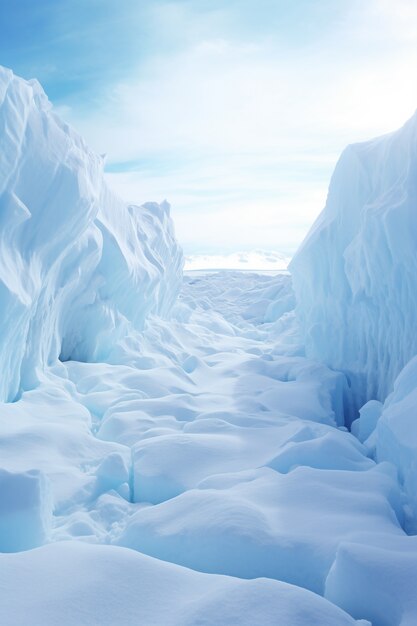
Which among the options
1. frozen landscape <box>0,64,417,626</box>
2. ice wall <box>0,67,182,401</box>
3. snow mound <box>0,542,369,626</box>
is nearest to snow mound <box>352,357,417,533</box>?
frozen landscape <box>0,64,417,626</box>

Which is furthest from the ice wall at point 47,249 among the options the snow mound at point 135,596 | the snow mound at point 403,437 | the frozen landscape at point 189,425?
the snow mound at point 403,437

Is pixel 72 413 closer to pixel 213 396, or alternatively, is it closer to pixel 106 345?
pixel 213 396

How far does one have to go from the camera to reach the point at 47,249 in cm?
576

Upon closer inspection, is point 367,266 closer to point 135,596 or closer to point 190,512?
point 190,512

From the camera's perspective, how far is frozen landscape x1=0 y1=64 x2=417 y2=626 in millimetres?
2289

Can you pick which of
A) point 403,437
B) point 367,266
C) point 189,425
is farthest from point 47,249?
point 367,266

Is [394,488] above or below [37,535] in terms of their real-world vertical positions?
below

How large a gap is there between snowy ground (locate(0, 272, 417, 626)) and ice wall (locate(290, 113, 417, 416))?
1305mm

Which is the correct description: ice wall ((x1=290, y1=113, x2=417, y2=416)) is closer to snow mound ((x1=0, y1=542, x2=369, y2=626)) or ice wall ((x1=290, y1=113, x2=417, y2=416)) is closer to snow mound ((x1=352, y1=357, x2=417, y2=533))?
snow mound ((x1=352, y1=357, x2=417, y2=533))

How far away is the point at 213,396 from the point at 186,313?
29.4 ft

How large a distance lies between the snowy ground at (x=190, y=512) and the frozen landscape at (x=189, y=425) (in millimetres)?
12

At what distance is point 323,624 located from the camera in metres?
1.97

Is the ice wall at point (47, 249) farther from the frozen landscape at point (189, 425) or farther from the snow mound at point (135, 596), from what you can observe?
the snow mound at point (135, 596)

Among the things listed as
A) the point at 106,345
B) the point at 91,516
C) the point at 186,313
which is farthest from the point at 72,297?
the point at 186,313
